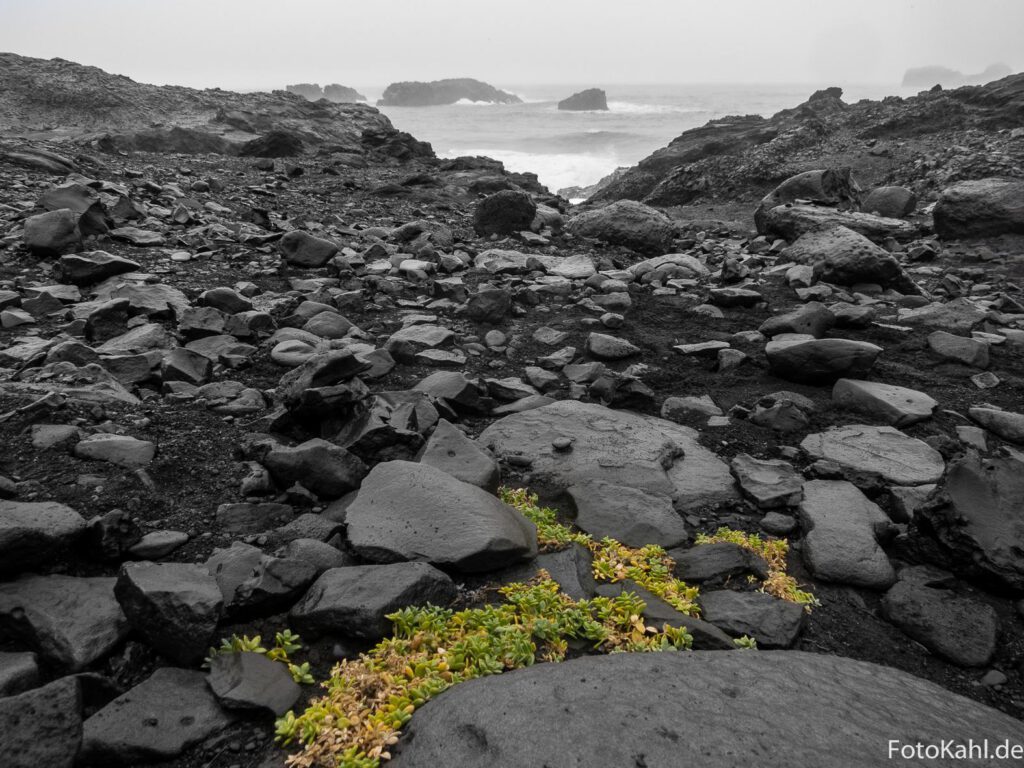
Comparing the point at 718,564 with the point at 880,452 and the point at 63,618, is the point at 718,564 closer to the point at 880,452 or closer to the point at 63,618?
the point at 880,452

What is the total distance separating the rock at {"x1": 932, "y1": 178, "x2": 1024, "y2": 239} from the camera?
372 inches

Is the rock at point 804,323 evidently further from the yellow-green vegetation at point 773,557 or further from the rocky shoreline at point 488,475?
the yellow-green vegetation at point 773,557

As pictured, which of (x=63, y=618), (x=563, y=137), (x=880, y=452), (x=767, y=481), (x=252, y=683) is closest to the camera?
(x=252, y=683)

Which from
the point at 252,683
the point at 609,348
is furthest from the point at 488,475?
the point at 609,348

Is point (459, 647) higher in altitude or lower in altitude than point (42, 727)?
lower

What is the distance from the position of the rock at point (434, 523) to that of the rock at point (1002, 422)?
3460 mm

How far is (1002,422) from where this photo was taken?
14.5 feet

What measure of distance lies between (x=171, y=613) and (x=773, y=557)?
278 centimetres

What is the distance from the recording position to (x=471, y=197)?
1457cm

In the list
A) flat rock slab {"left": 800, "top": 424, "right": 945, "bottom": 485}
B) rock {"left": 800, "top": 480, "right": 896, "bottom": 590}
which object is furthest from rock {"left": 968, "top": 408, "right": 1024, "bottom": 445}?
rock {"left": 800, "top": 480, "right": 896, "bottom": 590}

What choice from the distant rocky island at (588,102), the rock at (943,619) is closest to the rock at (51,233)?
the rock at (943,619)

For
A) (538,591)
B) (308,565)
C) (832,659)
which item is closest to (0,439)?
(308,565)

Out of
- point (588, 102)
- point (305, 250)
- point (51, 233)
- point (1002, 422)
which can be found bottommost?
point (1002, 422)

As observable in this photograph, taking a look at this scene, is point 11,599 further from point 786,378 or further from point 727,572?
point 786,378
